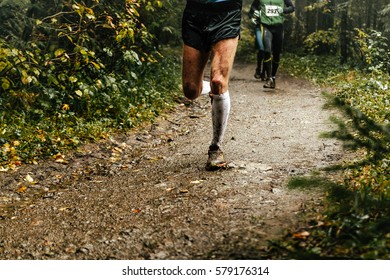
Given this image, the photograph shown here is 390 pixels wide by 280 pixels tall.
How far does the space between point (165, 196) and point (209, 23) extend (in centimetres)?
181

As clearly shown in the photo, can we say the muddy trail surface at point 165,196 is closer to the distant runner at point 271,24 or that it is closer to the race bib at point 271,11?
the distant runner at point 271,24

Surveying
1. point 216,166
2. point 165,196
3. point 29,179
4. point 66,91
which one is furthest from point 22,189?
point 66,91

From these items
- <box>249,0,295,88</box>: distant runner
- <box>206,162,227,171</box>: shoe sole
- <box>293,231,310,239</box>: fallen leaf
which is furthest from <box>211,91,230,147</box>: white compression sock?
<box>249,0,295,88</box>: distant runner

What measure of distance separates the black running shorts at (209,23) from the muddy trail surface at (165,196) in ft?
4.27

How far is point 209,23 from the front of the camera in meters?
4.46

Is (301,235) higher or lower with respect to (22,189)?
higher

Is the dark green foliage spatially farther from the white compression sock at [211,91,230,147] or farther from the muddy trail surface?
the white compression sock at [211,91,230,147]

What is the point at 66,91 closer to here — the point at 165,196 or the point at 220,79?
the point at 220,79

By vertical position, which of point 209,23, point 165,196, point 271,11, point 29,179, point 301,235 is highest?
point 209,23

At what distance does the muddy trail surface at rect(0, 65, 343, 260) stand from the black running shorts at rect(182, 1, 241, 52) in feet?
4.27

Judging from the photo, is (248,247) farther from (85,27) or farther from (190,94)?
(85,27)

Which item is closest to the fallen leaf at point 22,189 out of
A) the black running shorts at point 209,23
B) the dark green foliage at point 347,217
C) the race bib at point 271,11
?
the black running shorts at point 209,23

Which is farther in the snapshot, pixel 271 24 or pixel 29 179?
pixel 271 24

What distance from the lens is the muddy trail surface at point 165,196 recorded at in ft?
9.56
